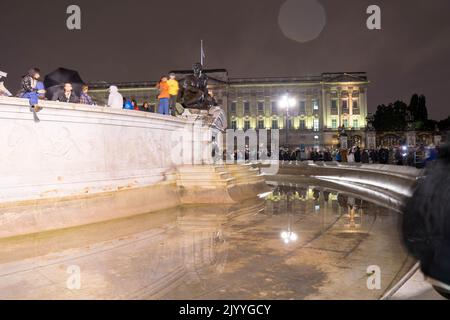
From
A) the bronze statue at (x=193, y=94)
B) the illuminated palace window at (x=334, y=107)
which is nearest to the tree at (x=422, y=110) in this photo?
the illuminated palace window at (x=334, y=107)

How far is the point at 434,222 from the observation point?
3158 millimetres

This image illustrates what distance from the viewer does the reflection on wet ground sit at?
299 cm

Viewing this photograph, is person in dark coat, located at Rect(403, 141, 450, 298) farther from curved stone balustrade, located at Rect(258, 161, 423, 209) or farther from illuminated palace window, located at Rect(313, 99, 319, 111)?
illuminated palace window, located at Rect(313, 99, 319, 111)

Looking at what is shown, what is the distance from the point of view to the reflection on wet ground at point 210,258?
2.99 m

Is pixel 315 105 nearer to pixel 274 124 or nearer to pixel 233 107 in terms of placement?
pixel 274 124

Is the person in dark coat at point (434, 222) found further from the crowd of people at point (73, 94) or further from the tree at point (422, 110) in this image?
the tree at point (422, 110)

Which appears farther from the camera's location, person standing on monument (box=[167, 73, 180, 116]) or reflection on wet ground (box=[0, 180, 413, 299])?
person standing on monument (box=[167, 73, 180, 116])

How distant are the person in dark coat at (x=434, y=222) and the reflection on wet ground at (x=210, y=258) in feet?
1.04

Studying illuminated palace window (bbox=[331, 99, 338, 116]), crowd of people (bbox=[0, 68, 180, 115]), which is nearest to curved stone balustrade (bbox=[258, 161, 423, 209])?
crowd of people (bbox=[0, 68, 180, 115])

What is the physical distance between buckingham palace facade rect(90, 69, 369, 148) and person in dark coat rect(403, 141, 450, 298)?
78.2 meters

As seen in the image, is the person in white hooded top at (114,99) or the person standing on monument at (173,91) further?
the person standing on monument at (173,91)

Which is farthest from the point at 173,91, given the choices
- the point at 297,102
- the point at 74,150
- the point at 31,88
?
the point at 297,102

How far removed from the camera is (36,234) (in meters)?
5.16
